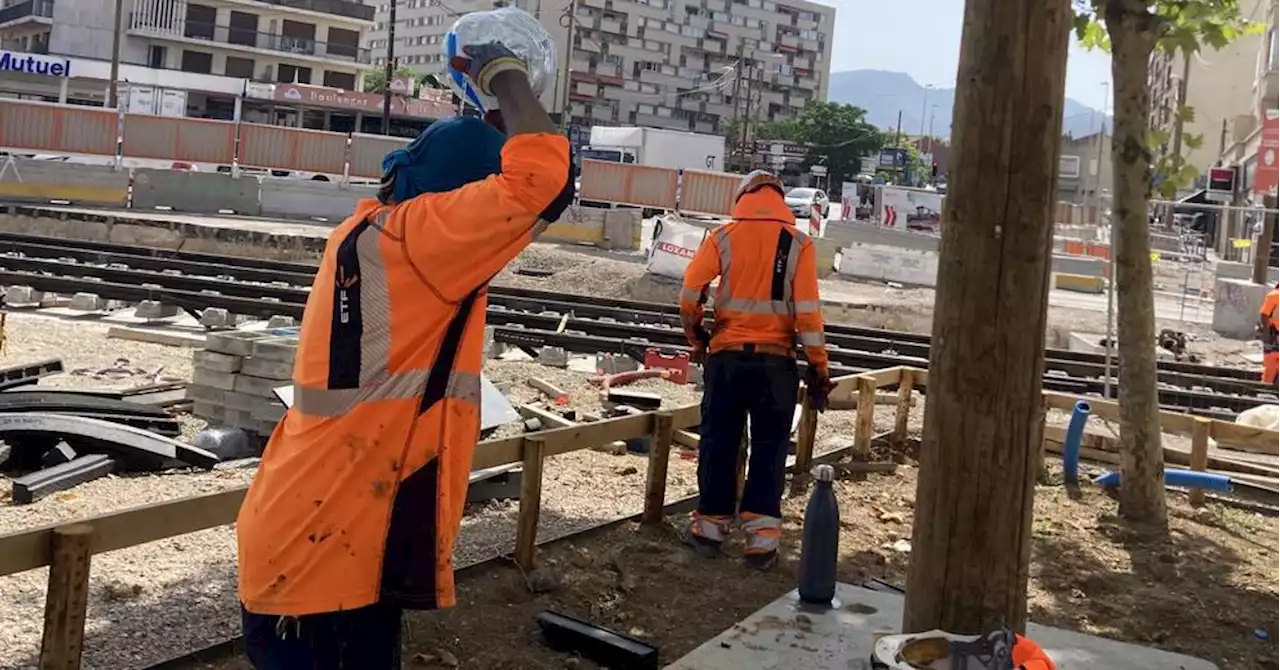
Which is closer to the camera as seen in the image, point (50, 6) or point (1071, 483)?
point (1071, 483)

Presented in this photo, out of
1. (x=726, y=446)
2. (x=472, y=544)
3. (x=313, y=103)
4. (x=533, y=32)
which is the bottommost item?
(x=472, y=544)

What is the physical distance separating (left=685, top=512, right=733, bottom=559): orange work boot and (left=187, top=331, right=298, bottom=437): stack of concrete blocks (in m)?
3.53

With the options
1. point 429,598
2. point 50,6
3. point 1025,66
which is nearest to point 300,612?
point 429,598

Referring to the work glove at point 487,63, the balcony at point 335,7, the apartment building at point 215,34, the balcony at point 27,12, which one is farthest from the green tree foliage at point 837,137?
the work glove at point 487,63

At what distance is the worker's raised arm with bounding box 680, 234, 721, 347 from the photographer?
681 cm

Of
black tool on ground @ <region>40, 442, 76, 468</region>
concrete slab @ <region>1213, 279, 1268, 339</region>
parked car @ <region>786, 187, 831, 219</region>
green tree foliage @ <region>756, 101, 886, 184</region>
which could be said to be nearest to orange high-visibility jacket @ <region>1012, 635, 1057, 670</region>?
black tool on ground @ <region>40, 442, 76, 468</region>

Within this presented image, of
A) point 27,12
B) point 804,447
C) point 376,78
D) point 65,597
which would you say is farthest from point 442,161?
point 376,78

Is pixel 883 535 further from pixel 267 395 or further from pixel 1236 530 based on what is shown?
pixel 267 395

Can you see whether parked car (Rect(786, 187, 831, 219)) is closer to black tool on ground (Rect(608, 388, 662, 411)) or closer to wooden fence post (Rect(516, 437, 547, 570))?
black tool on ground (Rect(608, 388, 662, 411))

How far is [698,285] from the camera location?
6926 millimetres

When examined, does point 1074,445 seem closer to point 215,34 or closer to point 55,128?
point 55,128

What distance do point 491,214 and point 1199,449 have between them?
26.0ft

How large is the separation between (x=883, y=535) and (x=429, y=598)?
5.40 metres

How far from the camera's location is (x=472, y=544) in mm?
6820
